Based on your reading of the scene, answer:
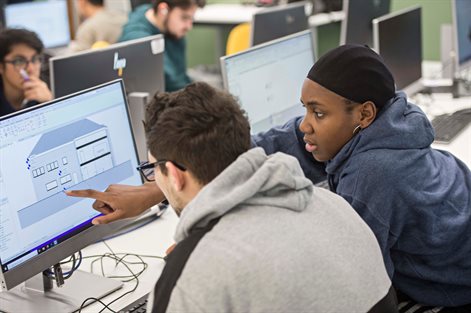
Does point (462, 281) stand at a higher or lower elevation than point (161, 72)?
lower

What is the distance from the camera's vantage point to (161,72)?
263 cm

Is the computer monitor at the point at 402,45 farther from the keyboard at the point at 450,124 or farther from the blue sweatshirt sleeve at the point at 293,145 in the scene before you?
the blue sweatshirt sleeve at the point at 293,145

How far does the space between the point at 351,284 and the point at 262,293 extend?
0.60ft

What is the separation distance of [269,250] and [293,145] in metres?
0.96

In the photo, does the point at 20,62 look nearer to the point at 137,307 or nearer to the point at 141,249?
the point at 141,249

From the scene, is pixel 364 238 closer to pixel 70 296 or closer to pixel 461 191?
pixel 461 191

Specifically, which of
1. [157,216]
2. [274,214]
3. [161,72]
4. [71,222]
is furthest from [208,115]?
[161,72]

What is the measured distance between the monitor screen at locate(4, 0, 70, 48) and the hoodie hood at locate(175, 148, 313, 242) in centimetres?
435

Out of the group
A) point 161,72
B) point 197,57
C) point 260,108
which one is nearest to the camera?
point 260,108

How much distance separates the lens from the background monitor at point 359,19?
128 inches

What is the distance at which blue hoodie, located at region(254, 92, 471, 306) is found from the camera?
1633mm

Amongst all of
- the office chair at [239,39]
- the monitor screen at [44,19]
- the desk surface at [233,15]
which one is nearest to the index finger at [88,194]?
the office chair at [239,39]

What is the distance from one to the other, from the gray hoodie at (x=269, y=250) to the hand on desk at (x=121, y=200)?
18.4 inches

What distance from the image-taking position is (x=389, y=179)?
1.62m
